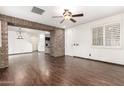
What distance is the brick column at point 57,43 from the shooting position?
7.44 meters

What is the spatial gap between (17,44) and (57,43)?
15.2 feet

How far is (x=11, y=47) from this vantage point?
8.91 m

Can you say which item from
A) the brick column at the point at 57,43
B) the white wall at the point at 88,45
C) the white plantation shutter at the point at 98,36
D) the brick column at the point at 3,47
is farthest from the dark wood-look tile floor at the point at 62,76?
the brick column at the point at 57,43

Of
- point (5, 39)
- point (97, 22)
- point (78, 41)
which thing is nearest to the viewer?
point (5, 39)

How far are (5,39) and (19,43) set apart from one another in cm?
564

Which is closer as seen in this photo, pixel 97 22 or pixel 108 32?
pixel 108 32

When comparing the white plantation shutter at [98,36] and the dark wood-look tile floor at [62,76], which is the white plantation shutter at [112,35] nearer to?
the white plantation shutter at [98,36]

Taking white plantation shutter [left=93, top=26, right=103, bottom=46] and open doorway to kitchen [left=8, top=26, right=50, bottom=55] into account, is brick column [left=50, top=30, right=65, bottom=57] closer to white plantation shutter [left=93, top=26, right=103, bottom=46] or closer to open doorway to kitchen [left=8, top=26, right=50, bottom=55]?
open doorway to kitchen [left=8, top=26, right=50, bottom=55]

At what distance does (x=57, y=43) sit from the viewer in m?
7.61

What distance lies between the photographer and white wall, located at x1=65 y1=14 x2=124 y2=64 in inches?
180

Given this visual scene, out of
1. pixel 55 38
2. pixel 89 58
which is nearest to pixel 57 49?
pixel 55 38
